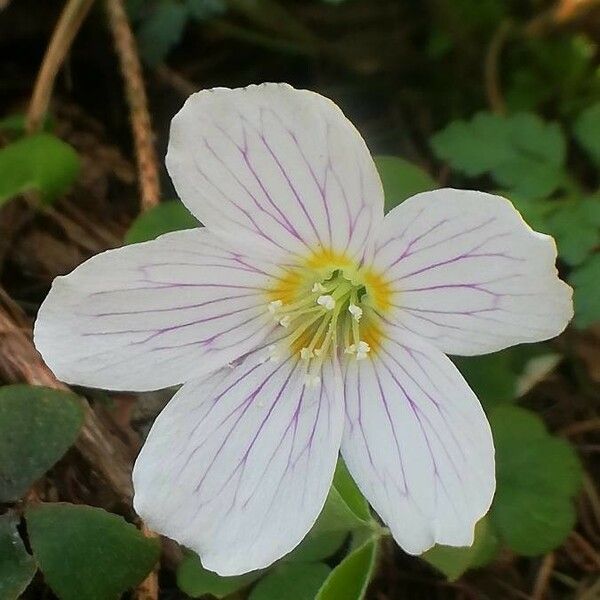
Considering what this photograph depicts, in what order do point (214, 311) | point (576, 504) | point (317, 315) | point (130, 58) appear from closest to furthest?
point (214, 311), point (317, 315), point (576, 504), point (130, 58)

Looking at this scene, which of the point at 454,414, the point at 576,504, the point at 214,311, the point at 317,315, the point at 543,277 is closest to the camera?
the point at 543,277

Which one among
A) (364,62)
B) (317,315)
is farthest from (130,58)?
(317,315)

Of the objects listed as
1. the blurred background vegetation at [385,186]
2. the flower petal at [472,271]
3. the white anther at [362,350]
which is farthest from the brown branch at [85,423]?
the flower petal at [472,271]

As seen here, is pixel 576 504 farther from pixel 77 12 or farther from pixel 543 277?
pixel 77 12

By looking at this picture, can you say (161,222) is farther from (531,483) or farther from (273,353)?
(531,483)

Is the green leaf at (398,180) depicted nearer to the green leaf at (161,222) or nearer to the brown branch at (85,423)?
the green leaf at (161,222)

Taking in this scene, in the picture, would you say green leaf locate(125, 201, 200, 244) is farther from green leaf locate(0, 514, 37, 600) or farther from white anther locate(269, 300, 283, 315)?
green leaf locate(0, 514, 37, 600)
